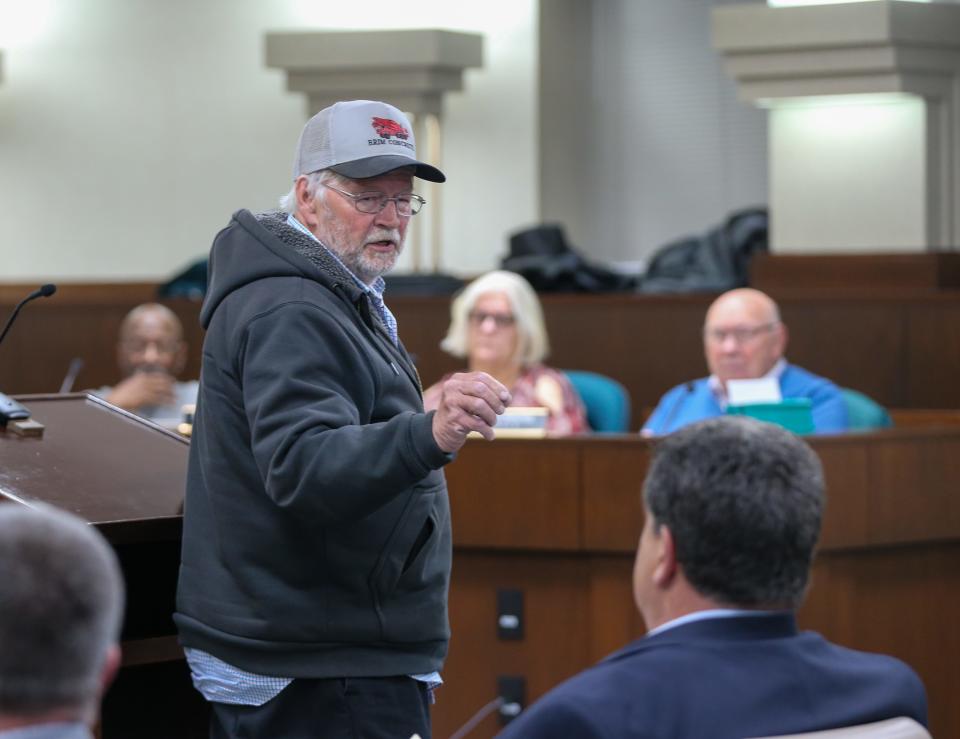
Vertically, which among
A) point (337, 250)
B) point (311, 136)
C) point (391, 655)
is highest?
point (311, 136)

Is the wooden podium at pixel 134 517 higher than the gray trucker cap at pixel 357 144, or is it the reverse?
the gray trucker cap at pixel 357 144

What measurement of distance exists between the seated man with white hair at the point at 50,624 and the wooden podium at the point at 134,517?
3.26 feet

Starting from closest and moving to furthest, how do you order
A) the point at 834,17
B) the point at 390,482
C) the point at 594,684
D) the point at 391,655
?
the point at 594,684
the point at 390,482
the point at 391,655
the point at 834,17

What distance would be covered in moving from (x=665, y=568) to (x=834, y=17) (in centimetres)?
505

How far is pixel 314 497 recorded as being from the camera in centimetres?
206

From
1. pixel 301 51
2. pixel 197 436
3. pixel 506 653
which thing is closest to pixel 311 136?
pixel 197 436

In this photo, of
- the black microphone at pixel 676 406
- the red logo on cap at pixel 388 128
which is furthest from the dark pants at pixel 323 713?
the black microphone at pixel 676 406

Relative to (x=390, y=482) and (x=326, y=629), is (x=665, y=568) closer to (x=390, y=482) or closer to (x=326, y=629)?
(x=390, y=482)

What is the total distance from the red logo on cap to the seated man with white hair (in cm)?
119

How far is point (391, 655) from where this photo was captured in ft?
7.26

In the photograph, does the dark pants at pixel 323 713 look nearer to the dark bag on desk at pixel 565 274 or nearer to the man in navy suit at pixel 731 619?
the man in navy suit at pixel 731 619

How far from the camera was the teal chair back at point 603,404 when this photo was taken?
5.44 metres

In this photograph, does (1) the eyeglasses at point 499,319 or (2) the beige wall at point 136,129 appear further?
(2) the beige wall at point 136,129

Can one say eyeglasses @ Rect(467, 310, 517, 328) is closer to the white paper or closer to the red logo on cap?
the white paper
